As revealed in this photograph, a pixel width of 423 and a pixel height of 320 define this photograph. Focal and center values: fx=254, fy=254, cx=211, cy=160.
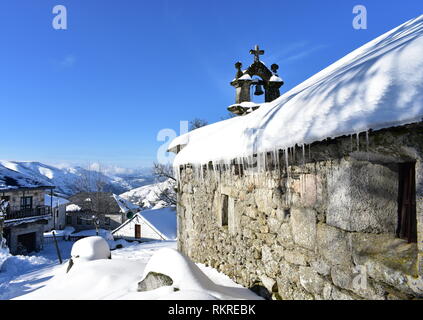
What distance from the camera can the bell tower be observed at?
6.53 meters

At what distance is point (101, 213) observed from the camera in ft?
97.9

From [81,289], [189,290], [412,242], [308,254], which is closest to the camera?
[412,242]

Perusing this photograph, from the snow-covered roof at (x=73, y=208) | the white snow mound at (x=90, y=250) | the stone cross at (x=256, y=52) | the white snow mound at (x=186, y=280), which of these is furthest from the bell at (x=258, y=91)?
the snow-covered roof at (x=73, y=208)

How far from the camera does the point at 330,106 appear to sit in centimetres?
153

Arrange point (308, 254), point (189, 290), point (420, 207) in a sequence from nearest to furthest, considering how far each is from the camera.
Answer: point (420, 207), point (308, 254), point (189, 290)

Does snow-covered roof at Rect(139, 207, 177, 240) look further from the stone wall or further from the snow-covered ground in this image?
the stone wall

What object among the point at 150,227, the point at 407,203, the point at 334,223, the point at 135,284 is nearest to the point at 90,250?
the point at 135,284

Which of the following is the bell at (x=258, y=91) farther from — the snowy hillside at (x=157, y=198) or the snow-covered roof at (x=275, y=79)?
the snowy hillside at (x=157, y=198)

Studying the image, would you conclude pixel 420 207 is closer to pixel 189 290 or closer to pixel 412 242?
pixel 412 242

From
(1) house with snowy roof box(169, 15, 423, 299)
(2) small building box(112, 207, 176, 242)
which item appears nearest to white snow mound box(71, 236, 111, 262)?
(1) house with snowy roof box(169, 15, 423, 299)

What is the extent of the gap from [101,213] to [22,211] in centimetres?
1102

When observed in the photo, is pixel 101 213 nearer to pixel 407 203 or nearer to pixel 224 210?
pixel 224 210
